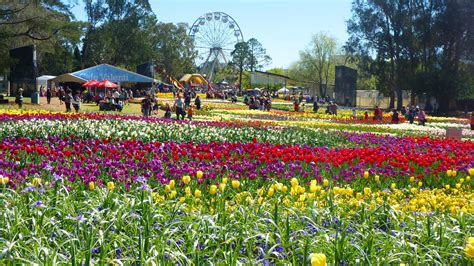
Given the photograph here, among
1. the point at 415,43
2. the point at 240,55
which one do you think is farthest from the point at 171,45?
the point at 415,43

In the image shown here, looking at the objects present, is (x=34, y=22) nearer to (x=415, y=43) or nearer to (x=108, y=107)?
(x=108, y=107)

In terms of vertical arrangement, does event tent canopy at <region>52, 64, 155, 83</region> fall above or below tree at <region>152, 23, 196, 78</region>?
below

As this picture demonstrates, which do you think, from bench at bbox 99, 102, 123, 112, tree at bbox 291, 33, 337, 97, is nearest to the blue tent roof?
bench at bbox 99, 102, 123, 112

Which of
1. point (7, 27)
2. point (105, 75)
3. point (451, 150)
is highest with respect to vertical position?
point (7, 27)

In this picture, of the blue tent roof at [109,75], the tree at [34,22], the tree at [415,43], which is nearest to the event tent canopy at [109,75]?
the blue tent roof at [109,75]

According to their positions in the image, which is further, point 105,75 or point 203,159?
point 105,75

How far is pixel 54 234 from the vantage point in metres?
4.39

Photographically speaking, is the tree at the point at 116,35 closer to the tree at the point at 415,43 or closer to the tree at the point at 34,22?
the tree at the point at 415,43

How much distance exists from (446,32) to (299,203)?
47.3m

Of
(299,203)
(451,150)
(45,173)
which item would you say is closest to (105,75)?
(451,150)

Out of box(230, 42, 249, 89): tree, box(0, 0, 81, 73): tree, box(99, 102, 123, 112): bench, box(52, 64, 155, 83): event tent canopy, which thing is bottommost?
box(99, 102, 123, 112): bench

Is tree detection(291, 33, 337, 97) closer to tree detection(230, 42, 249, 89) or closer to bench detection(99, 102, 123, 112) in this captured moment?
tree detection(230, 42, 249, 89)

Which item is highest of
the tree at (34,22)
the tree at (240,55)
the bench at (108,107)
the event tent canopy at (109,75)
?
the tree at (240,55)

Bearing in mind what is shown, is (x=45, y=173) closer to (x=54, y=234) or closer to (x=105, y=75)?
(x=54, y=234)
